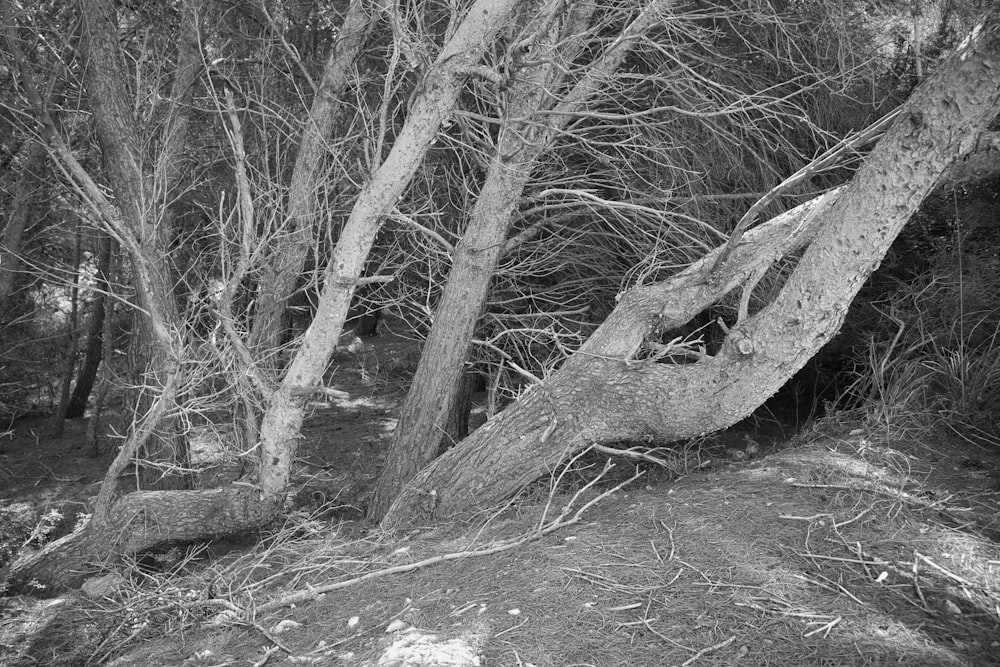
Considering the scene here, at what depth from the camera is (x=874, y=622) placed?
9.44ft

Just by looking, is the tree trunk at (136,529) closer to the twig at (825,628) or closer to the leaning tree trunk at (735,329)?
the leaning tree trunk at (735,329)

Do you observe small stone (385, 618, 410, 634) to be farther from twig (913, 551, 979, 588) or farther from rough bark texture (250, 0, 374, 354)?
rough bark texture (250, 0, 374, 354)

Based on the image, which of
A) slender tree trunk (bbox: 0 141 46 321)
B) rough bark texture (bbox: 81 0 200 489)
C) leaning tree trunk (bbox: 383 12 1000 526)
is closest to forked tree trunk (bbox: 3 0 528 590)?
rough bark texture (bbox: 81 0 200 489)

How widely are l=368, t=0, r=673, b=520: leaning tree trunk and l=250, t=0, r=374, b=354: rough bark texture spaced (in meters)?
1.44

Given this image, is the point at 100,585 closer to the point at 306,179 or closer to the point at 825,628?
the point at 306,179

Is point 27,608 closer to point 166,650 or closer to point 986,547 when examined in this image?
point 166,650

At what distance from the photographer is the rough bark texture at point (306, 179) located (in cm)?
628

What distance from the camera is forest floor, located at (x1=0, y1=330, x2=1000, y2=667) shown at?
2.90 metres

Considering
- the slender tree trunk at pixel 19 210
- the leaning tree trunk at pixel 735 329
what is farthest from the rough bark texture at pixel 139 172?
the leaning tree trunk at pixel 735 329

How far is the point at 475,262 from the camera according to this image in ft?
19.2

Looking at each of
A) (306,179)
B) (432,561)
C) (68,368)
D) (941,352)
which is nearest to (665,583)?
(432,561)

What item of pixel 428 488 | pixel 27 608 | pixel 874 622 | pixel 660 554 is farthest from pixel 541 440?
pixel 27 608

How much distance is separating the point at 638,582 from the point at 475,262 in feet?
10.4

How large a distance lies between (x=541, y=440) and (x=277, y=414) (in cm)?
197
